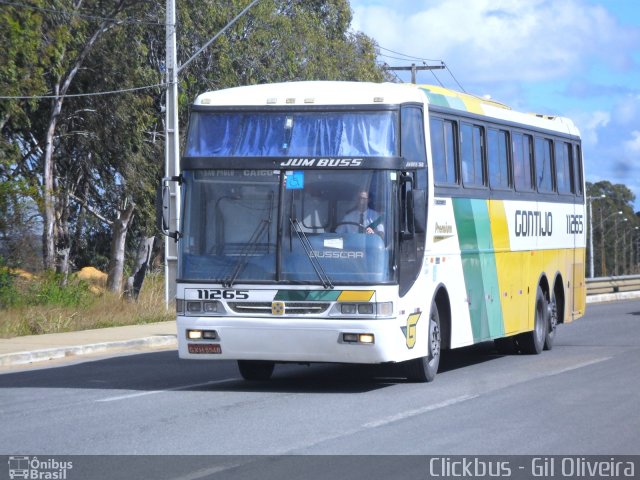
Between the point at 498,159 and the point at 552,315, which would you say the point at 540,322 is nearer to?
the point at 552,315

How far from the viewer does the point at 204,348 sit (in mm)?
13211

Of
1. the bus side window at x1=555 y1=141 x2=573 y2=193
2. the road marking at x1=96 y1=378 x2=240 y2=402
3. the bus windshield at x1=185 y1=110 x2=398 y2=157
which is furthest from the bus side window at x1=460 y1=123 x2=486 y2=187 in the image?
the road marking at x1=96 y1=378 x2=240 y2=402

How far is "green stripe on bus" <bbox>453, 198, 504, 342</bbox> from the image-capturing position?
15.6 m

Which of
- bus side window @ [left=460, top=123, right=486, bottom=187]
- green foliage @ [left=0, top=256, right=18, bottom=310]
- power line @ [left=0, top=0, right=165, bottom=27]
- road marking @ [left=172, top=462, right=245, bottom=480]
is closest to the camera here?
road marking @ [left=172, top=462, right=245, bottom=480]

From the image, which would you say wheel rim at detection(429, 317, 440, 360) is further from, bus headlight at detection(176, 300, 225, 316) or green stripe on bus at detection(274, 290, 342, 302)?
bus headlight at detection(176, 300, 225, 316)

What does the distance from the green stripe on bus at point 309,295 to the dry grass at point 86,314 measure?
9808 mm

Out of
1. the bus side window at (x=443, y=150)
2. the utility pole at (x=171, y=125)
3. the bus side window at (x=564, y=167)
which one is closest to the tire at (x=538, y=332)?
the bus side window at (x=564, y=167)

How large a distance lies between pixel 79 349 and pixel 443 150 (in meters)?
7.58

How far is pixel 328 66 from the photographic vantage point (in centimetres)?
3991

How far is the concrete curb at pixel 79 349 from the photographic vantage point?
17.7 metres

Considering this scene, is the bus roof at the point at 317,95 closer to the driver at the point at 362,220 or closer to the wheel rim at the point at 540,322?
the driver at the point at 362,220

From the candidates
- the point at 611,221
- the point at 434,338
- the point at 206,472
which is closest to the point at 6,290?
the point at 434,338

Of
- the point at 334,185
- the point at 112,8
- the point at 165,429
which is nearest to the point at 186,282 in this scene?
the point at 334,185

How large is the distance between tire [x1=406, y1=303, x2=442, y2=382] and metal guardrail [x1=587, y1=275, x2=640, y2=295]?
25671mm
